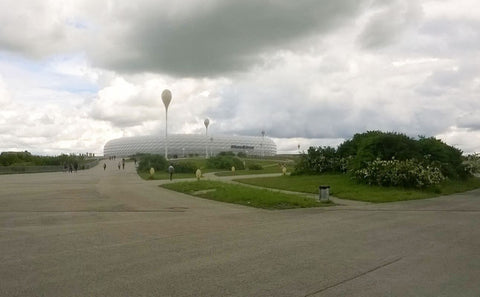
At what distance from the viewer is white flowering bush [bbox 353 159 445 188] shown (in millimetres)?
27734

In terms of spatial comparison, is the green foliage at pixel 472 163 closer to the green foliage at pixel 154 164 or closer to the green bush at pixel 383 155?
the green bush at pixel 383 155

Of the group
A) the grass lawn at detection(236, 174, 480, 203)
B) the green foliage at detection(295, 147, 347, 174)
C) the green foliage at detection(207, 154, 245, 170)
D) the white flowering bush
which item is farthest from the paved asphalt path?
the green foliage at detection(207, 154, 245, 170)

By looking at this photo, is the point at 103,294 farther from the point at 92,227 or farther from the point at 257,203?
the point at 257,203

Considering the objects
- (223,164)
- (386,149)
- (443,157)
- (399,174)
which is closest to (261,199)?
(399,174)

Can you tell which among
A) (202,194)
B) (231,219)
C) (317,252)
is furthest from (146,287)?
(202,194)

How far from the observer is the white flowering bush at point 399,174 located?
2773 centimetres

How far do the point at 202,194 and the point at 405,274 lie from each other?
688 inches

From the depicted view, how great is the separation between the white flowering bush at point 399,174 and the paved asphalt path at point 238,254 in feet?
39.1

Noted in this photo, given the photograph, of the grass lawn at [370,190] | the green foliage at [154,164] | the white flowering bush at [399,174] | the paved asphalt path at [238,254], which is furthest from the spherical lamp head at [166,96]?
the paved asphalt path at [238,254]

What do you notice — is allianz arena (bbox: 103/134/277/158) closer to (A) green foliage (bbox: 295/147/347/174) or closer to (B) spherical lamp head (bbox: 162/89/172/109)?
(B) spherical lamp head (bbox: 162/89/172/109)

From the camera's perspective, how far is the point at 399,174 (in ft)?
91.4

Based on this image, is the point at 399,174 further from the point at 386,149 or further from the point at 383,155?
the point at 386,149

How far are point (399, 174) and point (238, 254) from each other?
836 inches

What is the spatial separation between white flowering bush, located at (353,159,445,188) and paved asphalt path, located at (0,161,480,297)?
39.1ft
